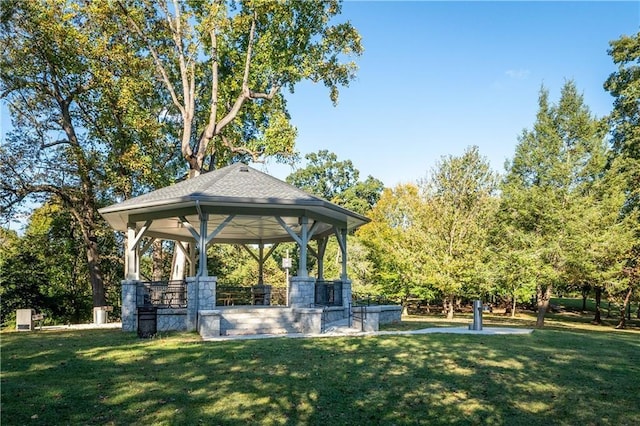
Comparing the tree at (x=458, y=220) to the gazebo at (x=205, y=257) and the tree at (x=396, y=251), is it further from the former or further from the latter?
the gazebo at (x=205, y=257)

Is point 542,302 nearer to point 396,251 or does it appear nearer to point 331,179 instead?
point 396,251

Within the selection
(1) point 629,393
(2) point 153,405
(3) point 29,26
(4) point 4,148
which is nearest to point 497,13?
(1) point 629,393

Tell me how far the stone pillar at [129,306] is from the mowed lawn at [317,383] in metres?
3.08

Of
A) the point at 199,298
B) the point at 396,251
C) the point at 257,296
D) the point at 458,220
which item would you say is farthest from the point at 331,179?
the point at 199,298

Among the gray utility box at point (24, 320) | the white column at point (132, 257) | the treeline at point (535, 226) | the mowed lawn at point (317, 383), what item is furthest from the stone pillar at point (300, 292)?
the gray utility box at point (24, 320)

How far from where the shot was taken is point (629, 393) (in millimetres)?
5867

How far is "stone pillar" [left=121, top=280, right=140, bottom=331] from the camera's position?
40.7 ft

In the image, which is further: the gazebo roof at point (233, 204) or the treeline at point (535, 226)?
the treeline at point (535, 226)

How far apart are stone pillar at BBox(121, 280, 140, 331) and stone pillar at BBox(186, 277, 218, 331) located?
1873 millimetres

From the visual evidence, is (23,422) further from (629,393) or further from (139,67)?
(139,67)

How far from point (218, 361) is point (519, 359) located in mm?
5125

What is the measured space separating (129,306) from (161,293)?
0.99 m

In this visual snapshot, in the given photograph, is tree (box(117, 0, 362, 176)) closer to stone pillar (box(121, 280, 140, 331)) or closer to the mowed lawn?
stone pillar (box(121, 280, 140, 331))

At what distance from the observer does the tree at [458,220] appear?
18.7 meters
